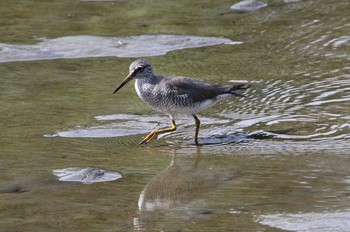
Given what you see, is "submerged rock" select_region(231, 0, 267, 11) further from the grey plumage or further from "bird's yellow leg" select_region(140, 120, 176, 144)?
"bird's yellow leg" select_region(140, 120, 176, 144)

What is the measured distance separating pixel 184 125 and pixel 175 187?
2644mm

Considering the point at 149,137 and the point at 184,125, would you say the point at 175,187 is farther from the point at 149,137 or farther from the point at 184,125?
the point at 184,125

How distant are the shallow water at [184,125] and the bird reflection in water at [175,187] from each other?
17 millimetres

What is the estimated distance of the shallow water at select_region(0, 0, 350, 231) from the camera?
7.84 metres

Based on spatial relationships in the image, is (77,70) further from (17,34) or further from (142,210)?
(142,210)

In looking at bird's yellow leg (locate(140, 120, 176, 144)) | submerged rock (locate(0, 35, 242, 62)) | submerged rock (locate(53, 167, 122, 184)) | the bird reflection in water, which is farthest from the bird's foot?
submerged rock (locate(0, 35, 242, 62))

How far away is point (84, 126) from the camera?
10734 mm

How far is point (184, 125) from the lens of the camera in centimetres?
1127

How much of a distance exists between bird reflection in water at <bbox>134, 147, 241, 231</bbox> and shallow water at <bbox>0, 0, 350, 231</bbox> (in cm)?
2

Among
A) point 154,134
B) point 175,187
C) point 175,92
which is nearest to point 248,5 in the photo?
point 175,92

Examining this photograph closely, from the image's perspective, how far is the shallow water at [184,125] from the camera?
7836 mm

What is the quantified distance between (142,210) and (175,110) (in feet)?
9.45

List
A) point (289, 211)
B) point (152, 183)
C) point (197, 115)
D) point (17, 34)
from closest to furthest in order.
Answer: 1. point (289, 211)
2. point (152, 183)
3. point (197, 115)
4. point (17, 34)

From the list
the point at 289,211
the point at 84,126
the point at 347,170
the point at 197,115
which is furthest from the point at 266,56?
the point at 289,211
